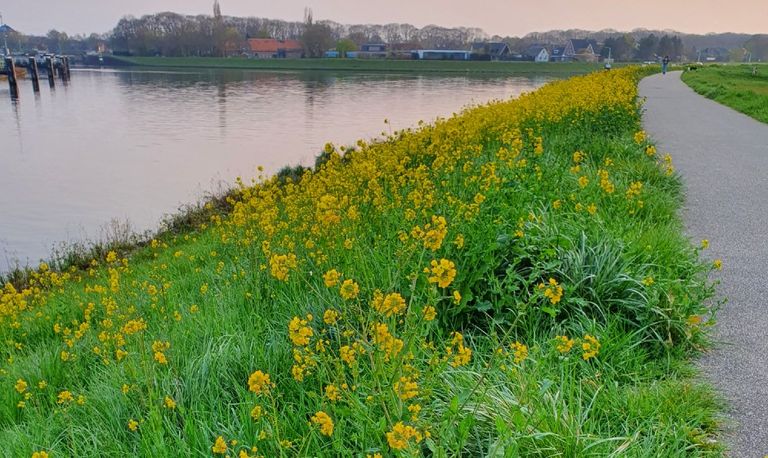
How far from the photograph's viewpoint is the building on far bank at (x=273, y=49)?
128 m

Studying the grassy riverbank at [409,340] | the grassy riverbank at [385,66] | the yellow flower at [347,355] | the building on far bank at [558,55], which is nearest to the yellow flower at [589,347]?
the grassy riverbank at [409,340]

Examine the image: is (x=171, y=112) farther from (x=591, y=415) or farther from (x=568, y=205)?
(x=591, y=415)

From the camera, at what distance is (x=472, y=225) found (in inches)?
165

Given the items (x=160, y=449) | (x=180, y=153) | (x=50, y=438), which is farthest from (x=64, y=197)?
(x=160, y=449)

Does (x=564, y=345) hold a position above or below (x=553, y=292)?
below

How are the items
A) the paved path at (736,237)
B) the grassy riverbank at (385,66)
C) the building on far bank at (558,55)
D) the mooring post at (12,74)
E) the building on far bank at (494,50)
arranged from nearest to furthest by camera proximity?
the paved path at (736,237)
the mooring post at (12,74)
the grassy riverbank at (385,66)
the building on far bank at (494,50)
the building on far bank at (558,55)

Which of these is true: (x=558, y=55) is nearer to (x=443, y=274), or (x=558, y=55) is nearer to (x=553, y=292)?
(x=553, y=292)

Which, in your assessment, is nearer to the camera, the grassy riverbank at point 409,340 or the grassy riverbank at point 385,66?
the grassy riverbank at point 409,340

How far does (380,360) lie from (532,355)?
3.86ft

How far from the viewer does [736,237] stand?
18.0 ft

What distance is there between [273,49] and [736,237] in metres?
135

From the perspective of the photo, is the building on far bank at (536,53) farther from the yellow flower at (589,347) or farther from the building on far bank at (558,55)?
the yellow flower at (589,347)

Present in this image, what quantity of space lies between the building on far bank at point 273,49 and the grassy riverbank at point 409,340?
127 m

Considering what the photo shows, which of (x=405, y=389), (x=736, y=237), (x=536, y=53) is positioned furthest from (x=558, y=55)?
(x=405, y=389)
